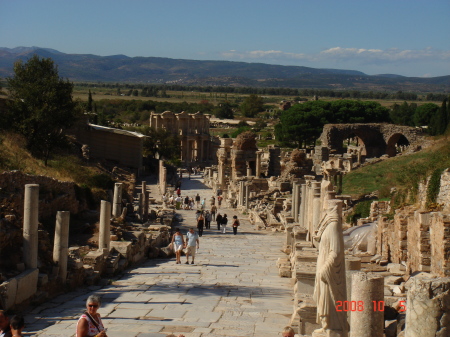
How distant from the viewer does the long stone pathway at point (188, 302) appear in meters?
9.22

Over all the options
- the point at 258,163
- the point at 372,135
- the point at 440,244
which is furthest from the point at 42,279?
the point at 372,135

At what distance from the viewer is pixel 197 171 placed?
198 ft

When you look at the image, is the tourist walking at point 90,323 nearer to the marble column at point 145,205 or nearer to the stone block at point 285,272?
the stone block at point 285,272

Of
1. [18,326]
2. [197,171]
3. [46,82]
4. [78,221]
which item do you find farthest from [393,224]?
[197,171]

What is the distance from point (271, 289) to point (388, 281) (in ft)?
7.20

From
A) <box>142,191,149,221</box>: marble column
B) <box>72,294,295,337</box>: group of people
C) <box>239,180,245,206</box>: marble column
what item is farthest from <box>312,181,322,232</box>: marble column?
<box>239,180,245,206</box>: marble column

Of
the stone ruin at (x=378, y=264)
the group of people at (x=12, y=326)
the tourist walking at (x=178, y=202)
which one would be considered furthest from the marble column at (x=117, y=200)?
the group of people at (x=12, y=326)

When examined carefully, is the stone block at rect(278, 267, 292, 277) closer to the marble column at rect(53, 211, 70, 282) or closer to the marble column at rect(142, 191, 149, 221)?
the marble column at rect(53, 211, 70, 282)

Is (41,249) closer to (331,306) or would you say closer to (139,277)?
(139,277)

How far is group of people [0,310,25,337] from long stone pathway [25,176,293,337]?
206cm

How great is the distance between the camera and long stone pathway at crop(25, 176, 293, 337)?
9.22 meters

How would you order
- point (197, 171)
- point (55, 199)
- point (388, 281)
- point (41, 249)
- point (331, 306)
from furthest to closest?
point (197, 171)
point (55, 199)
point (41, 249)
point (388, 281)
point (331, 306)

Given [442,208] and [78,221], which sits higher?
[442,208]

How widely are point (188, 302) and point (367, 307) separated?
179 inches
